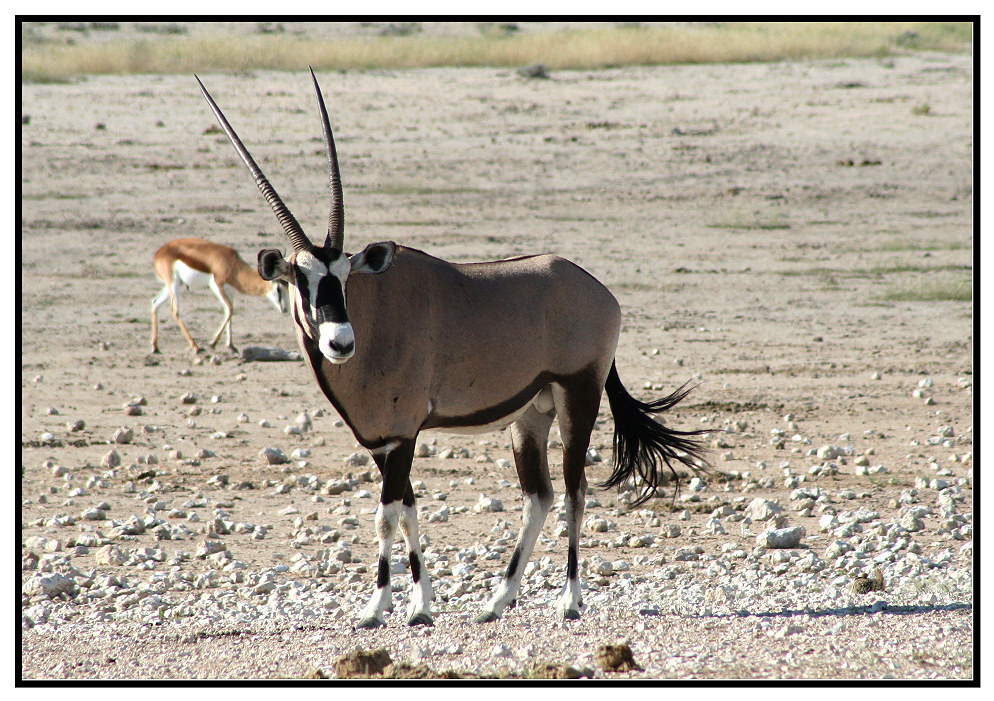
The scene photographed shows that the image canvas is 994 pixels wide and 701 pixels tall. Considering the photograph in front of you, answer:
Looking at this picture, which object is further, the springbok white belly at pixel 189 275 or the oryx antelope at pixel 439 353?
the springbok white belly at pixel 189 275

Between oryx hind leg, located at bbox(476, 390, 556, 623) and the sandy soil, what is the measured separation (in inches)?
26.3

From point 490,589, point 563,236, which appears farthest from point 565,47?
point 490,589

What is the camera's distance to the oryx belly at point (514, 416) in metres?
5.31

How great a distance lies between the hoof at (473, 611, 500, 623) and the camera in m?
5.32

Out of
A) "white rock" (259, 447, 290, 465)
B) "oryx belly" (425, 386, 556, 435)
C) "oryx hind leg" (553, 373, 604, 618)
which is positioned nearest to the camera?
"oryx belly" (425, 386, 556, 435)

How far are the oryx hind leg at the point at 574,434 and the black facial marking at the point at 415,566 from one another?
0.62 metres

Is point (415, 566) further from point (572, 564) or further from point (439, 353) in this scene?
point (439, 353)

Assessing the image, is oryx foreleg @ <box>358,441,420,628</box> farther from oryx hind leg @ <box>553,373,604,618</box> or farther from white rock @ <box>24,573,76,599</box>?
white rock @ <box>24,573,76,599</box>

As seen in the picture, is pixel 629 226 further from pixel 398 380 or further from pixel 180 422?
pixel 398 380

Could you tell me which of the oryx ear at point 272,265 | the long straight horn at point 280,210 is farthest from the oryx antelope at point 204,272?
the oryx ear at point 272,265

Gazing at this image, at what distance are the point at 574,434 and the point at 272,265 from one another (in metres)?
1.52

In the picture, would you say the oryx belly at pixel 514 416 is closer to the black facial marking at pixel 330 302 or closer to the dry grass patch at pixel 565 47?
the black facial marking at pixel 330 302

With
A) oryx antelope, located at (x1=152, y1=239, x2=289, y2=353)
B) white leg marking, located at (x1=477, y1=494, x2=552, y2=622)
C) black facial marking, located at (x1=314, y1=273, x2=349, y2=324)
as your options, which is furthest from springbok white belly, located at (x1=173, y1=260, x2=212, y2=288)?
black facial marking, located at (x1=314, y1=273, x2=349, y2=324)

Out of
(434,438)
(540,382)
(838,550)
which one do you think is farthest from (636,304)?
(540,382)
